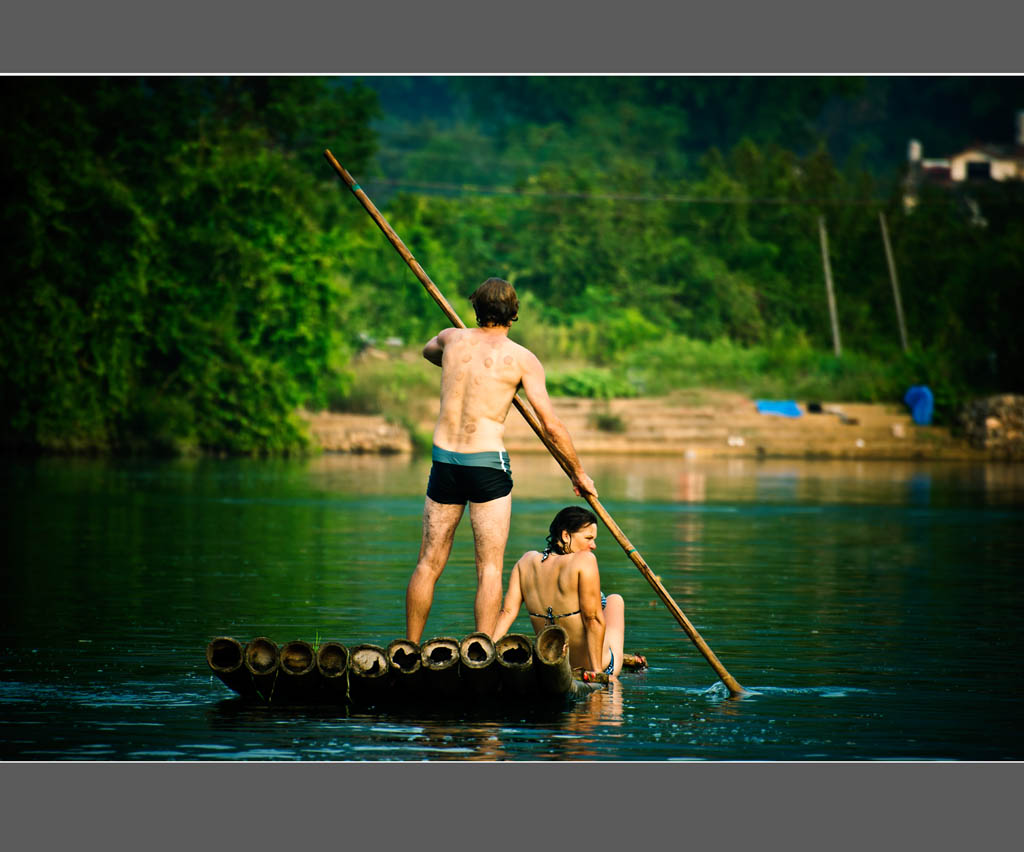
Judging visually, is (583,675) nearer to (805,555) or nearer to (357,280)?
(805,555)

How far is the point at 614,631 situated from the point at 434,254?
47.6 meters

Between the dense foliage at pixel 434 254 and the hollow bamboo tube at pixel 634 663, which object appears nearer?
the hollow bamboo tube at pixel 634 663

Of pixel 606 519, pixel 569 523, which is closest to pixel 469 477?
pixel 569 523

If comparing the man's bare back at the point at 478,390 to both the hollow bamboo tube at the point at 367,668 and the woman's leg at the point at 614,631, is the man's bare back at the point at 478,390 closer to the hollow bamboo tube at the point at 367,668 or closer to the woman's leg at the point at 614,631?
the hollow bamboo tube at the point at 367,668

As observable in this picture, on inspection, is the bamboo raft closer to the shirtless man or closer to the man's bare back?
the shirtless man

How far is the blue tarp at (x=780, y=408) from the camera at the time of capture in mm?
45938

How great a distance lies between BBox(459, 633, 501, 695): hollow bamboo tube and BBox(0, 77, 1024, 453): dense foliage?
31.2 metres

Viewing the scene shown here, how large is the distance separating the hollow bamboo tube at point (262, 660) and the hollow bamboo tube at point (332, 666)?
218 millimetres

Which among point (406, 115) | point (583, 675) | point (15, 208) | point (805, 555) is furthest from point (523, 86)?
point (583, 675)

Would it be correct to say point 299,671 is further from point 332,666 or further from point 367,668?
point 367,668

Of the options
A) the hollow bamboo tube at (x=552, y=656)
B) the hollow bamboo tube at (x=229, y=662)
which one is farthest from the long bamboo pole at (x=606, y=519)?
the hollow bamboo tube at (x=229, y=662)

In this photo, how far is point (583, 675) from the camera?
985 cm

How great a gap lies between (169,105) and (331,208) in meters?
10.3

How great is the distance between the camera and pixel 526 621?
43.2ft
